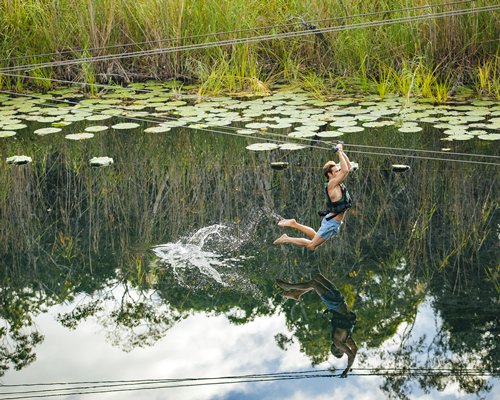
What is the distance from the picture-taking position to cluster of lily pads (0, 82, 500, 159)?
798 centimetres

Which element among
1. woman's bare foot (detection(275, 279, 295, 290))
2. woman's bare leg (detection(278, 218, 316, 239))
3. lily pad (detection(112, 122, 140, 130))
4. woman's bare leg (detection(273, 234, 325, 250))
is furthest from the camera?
lily pad (detection(112, 122, 140, 130))

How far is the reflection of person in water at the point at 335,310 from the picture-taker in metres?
4.54

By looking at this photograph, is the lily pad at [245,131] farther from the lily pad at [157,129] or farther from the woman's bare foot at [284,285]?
the woman's bare foot at [284,285]

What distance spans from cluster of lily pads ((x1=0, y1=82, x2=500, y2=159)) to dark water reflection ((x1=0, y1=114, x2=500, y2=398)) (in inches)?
8.2

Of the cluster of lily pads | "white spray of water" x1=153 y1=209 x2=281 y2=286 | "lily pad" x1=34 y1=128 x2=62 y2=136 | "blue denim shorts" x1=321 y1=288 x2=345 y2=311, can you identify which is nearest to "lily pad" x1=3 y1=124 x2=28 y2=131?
the cluster of lily pads

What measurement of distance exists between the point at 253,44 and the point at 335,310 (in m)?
5.21

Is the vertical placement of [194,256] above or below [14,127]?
below

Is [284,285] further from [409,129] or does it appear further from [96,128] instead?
[96,128]

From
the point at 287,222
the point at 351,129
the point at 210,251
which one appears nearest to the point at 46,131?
the point at 351,129

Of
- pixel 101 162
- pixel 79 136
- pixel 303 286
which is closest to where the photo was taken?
pixel 303 286

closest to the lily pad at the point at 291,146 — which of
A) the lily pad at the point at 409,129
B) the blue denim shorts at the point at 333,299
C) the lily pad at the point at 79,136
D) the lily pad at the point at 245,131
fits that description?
the lily pad at the point at 245,131

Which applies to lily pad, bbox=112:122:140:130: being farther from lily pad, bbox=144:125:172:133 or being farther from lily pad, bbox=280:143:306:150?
lily pad, bbox=280:143:306:150

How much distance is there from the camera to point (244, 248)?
594cm

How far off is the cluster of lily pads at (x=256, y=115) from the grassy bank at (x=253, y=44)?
0.37m
